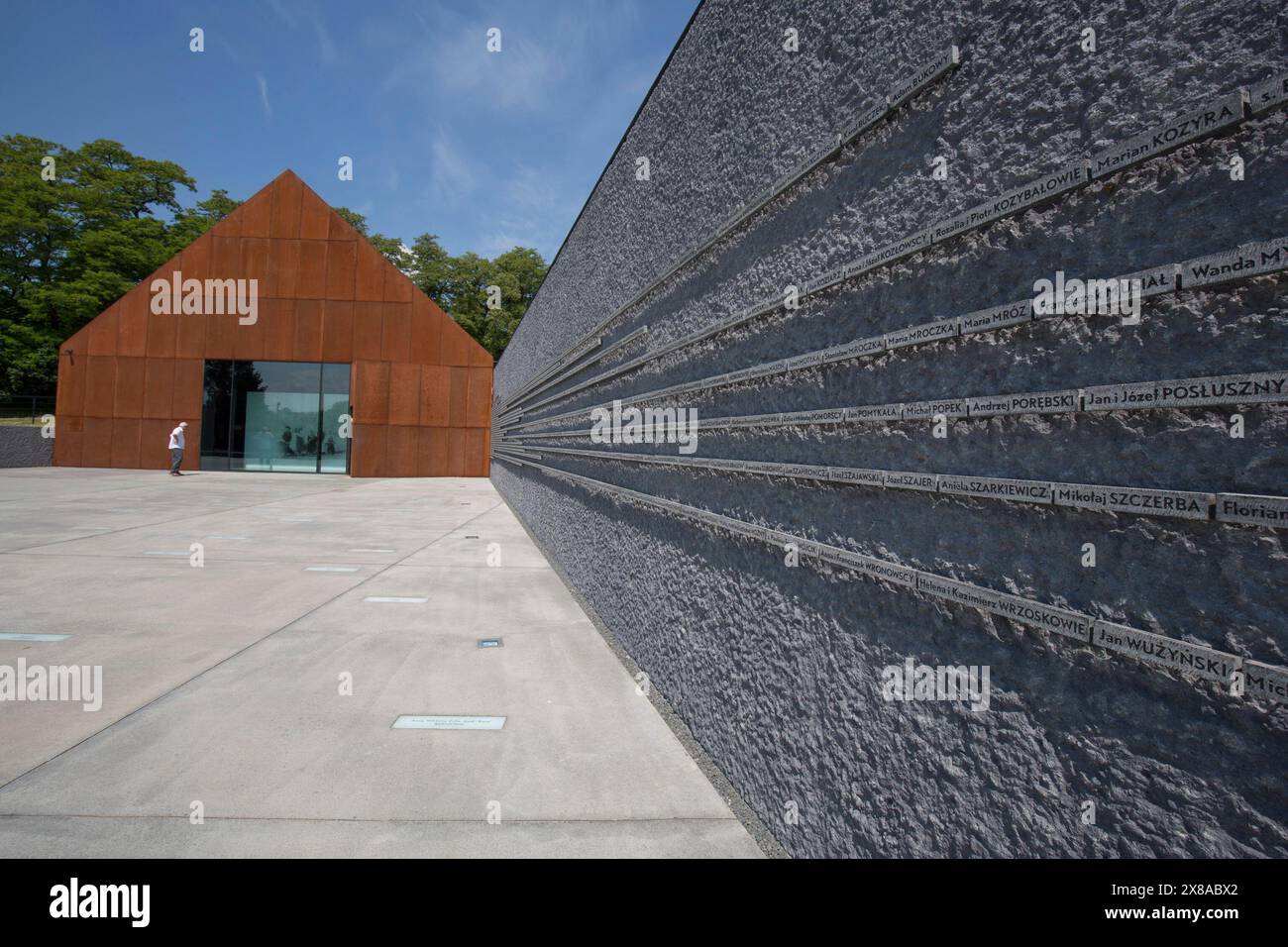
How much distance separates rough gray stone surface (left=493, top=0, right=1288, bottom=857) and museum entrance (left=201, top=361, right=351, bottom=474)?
80.6 ft

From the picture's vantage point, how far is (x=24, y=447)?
24391 mm

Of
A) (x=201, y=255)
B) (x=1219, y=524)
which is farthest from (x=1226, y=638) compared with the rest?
(x=201, y=255)

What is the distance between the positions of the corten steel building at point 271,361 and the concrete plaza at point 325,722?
683 inches

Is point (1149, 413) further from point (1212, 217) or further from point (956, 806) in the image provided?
point (956, 806)

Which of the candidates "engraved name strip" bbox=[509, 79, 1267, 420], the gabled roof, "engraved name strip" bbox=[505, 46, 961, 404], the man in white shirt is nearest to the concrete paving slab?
"engraved name strip" bbox=[509, 79, 1267, 420]

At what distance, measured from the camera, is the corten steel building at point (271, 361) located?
80.9ft

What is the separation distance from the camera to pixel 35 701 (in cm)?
388

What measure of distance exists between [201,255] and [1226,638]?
2972 centimetres

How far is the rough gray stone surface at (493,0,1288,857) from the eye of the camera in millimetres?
1184

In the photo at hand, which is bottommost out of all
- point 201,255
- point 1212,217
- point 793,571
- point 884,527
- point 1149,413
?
point 793,571

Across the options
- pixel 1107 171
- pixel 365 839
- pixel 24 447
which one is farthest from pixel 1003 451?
pixel 24 447

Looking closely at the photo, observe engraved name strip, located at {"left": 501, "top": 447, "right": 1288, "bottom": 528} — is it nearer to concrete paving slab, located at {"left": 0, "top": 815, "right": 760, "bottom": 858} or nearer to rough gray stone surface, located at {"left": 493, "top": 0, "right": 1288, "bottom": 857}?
rough gray stone surface, located at {"left": 493, "top": 0, "right": 1288, "bottom": 857}

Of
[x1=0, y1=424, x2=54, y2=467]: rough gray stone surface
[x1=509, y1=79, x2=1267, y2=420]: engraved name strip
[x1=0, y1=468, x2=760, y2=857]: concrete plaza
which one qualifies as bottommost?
[x1=0, y1=468, x2=760, y2=857]: concrete plaza

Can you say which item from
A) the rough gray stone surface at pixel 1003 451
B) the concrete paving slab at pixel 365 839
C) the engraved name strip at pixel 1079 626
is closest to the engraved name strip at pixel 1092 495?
the rough gray stone surface at pixel 1003 451
